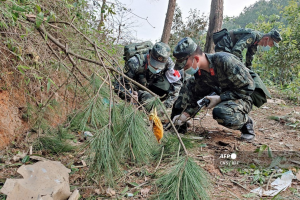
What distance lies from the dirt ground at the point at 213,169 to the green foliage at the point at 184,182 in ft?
0.85

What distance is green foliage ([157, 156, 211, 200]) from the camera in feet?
4.25

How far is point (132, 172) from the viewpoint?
1849 millimetres

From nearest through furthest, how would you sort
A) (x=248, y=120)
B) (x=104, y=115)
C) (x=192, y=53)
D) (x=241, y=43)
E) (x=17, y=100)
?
(x=104, y=115), (x=17, y=100), (x=192, y=53), (x=248, y=120), (x=241, y=43)

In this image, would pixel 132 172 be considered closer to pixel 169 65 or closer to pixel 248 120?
pixel 248 120

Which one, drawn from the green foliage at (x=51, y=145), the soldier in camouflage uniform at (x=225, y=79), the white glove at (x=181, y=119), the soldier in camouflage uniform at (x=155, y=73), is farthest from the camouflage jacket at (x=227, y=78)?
the green foliage at (x=51, y=145)

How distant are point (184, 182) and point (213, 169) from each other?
31.8 inches

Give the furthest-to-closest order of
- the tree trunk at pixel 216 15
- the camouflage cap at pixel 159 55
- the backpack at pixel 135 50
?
the tree trunk at pixel 216 15
the backpack at pixel 135 50
the camouflage cap at pixel 159 55

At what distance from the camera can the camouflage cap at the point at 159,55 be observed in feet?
10.1

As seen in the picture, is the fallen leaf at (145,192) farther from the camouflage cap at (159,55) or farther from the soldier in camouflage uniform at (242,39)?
the soldier in camouflage uniform at (242,39)

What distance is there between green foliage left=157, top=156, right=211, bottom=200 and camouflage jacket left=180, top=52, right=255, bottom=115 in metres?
1.39

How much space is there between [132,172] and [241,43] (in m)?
3.15

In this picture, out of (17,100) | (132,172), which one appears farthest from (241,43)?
(17,100)

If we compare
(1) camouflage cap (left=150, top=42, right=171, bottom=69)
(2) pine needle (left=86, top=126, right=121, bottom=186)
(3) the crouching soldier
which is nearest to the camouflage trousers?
(3) the crouching soldier

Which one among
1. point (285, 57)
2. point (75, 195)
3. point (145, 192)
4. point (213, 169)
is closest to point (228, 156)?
point (213, 169)
